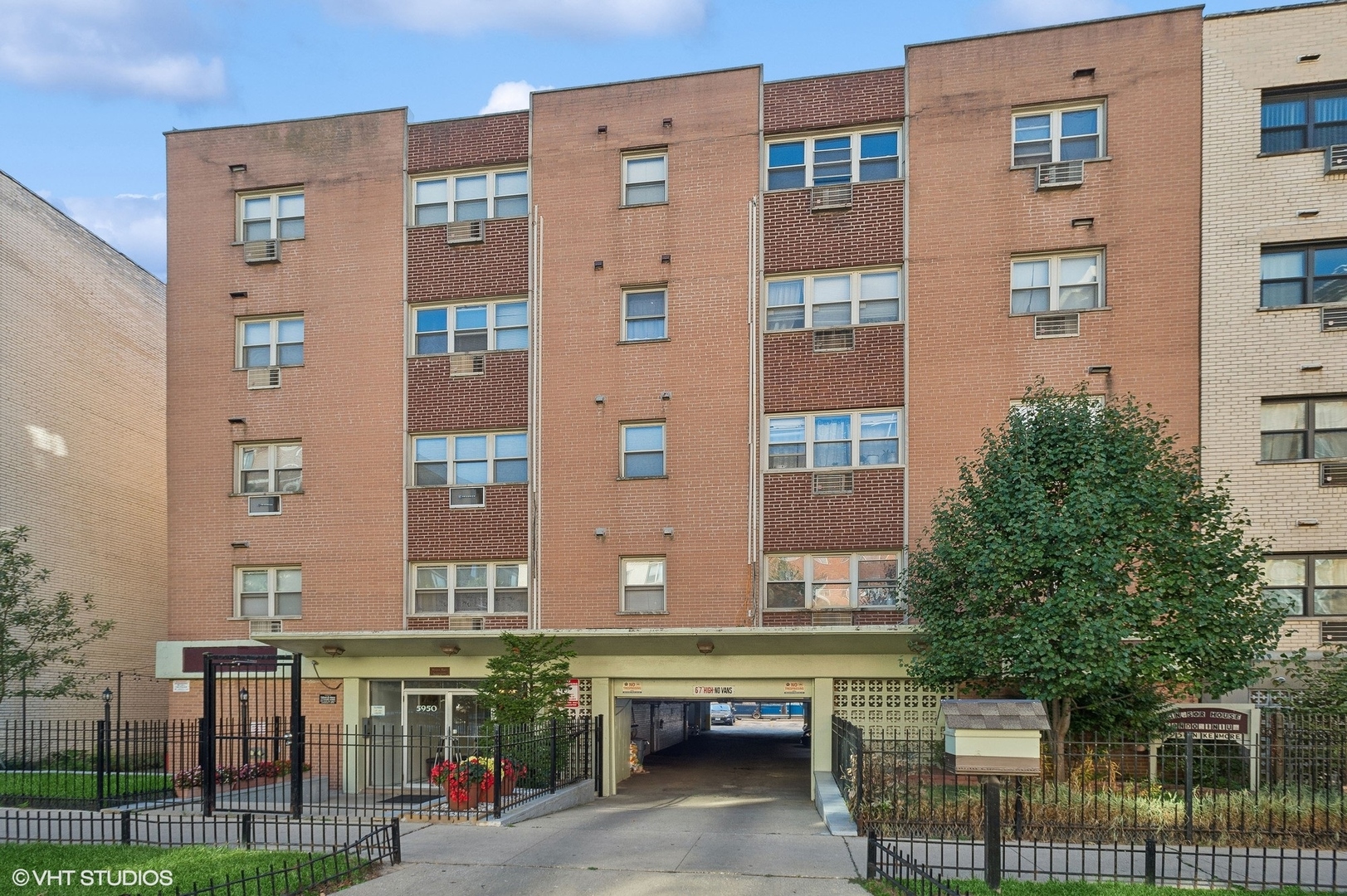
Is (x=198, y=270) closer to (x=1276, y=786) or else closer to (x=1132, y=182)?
(x=1132, y=182)

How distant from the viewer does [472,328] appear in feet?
82.3

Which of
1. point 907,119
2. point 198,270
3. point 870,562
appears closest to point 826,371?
point 870,562

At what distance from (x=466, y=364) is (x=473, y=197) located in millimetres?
4156

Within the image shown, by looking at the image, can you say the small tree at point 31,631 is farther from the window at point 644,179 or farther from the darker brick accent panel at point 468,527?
the window at point 644,179

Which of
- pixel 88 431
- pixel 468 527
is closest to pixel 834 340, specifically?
pixel 468 527

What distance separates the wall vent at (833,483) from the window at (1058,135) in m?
7.83

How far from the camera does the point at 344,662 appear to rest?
24.6 m

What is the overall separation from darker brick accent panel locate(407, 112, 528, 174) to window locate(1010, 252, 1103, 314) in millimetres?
11844

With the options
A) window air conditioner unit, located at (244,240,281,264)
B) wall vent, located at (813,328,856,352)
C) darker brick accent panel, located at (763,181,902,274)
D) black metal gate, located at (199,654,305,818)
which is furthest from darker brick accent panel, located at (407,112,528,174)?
black metal gate, located at (199,654,305,818)

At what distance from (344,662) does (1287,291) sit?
73.2 feet

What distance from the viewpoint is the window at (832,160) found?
23.5m

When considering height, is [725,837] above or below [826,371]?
below

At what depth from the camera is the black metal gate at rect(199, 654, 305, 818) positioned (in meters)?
16.4

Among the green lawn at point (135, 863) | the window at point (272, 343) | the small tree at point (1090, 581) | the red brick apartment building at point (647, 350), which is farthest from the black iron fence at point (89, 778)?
the small tree at point (1090, 581)
